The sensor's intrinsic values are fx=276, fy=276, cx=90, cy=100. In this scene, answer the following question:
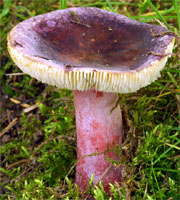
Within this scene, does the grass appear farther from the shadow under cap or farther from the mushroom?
the shadow under cap

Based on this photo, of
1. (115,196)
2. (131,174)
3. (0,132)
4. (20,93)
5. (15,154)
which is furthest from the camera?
(20,93)

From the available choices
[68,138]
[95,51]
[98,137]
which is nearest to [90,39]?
[95,51]

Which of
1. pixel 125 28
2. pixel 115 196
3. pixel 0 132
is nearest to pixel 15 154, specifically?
pixel 0 132

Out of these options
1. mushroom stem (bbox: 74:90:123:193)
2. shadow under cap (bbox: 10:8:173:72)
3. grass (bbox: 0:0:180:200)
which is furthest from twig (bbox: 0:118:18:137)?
shadow under cap (bbox: 10:8:173:72)

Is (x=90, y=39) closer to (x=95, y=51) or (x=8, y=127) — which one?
(x=95, y=51)

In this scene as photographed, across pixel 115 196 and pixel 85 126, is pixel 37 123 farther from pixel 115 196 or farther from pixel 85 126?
pixel 115 196

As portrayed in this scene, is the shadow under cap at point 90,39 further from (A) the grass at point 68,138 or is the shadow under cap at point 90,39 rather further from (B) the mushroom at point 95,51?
(A) the grass at point 68,138
